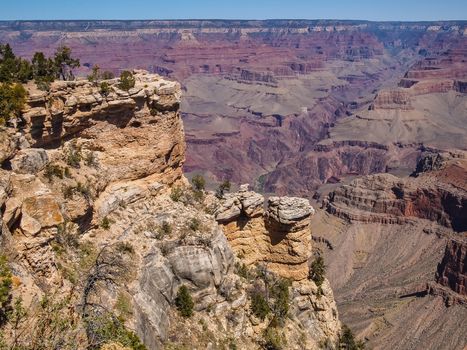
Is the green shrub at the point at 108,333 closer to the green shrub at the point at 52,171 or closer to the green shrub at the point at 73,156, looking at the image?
the green shrub at the point at 52,171

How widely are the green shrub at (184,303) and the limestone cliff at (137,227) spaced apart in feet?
0.97

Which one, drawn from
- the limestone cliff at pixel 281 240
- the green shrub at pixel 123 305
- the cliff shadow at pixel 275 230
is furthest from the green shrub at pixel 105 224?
the cliff shadow at pixel 275 230

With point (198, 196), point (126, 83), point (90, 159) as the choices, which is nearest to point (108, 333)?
point (90, 159)

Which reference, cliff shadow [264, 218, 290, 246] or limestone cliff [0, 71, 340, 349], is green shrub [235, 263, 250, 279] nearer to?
limestone cliff [0, 71, 340, 349]

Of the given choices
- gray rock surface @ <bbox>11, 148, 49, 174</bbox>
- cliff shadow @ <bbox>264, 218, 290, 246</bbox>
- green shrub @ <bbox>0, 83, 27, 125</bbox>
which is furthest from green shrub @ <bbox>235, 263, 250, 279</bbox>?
green shrub @ <bbox>0, 83, 27, 125</bbox>

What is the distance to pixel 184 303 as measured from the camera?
2355cm

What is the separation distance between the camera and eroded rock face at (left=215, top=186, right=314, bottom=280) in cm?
2966

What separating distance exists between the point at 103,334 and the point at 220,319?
33.8 feet

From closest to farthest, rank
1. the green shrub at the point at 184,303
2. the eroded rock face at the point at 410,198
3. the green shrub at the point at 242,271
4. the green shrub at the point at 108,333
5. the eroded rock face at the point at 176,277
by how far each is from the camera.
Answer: the green shrub at the point at 108,333, the eroded rock face at the point at 176,277, the green shrub at the point at 184,303, the green shrub at the point at 242,271, the eroded rock face at the point at 410,198

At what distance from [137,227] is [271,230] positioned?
8458mm

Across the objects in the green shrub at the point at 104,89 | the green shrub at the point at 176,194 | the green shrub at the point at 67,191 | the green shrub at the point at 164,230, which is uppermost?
the green shrub at the point at 104,89

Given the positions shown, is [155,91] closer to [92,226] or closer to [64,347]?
[92,226]

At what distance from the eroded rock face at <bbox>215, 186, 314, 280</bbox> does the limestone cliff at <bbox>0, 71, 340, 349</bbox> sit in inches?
2.8

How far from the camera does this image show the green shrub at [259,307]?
84.9 ft
